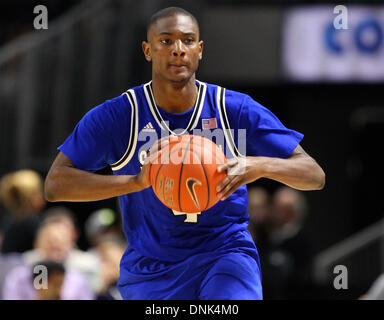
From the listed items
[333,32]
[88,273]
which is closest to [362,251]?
[333,32]

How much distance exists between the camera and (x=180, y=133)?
4180 millimetres

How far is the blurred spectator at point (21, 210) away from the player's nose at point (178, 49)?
12.0 ft

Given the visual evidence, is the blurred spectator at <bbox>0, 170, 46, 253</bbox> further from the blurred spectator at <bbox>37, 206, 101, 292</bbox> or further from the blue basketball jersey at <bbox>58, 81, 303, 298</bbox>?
the blue basketball jersey at <bbox>58, 81, 303, 298</bbox>

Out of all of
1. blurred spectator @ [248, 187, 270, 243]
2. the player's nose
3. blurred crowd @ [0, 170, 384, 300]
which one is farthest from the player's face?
blurred spectator @ [248, 187, 270, 243]

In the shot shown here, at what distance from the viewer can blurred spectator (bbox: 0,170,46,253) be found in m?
7.23

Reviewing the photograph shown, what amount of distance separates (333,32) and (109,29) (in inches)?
144

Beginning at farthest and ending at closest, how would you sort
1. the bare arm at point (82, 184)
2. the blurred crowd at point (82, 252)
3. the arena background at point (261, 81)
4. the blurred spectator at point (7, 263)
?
the arena background at point (261, 81) → the blurred spectator at point (7, 263) → the blurred crowd at point (82, 252) → the bare arm at point (82, 184)

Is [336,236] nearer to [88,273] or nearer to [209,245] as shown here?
[88,273]

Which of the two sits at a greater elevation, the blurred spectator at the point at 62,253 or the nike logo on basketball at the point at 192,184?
the nike logo on basketball at the point at 192,184

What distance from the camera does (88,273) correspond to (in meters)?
7.06

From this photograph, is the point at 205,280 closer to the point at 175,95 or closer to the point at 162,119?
the point at 162,119

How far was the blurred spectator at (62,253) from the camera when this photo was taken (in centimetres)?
679

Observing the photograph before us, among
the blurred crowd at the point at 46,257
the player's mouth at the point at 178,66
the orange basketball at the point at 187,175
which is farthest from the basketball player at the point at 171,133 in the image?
the blurred crowd at the point at 46,257

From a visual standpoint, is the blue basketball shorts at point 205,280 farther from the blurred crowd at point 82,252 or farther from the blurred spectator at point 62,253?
the blurred spectator at point 62,253
